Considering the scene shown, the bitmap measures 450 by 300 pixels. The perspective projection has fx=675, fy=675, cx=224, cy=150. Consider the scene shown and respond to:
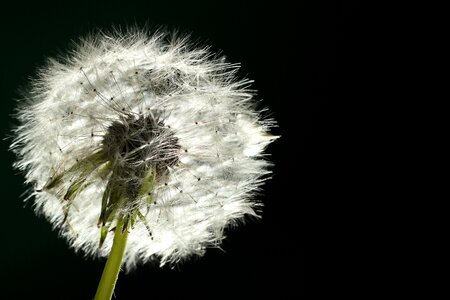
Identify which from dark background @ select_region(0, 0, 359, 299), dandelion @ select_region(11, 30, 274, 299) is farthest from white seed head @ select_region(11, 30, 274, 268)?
dark background @ select_region(0, 0, 359, 299)

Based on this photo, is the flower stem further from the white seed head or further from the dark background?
the dark background

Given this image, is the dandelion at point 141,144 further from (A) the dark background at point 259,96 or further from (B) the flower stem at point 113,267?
(A) the dark background at point 259,96

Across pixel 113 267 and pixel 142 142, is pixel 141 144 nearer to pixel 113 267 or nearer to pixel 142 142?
pixel 142 142

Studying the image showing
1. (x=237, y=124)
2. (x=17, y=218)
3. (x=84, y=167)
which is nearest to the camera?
(x=84, y=167)

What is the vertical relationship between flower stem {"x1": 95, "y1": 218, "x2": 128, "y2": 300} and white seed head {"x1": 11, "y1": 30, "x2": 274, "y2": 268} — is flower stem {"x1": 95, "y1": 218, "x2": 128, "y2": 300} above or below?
below

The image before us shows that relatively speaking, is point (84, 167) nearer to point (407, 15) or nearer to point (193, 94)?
point (193, 94)

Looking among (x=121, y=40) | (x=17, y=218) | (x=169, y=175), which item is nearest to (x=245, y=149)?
(x=169, y=175)

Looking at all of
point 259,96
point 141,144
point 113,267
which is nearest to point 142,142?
point 141,144
